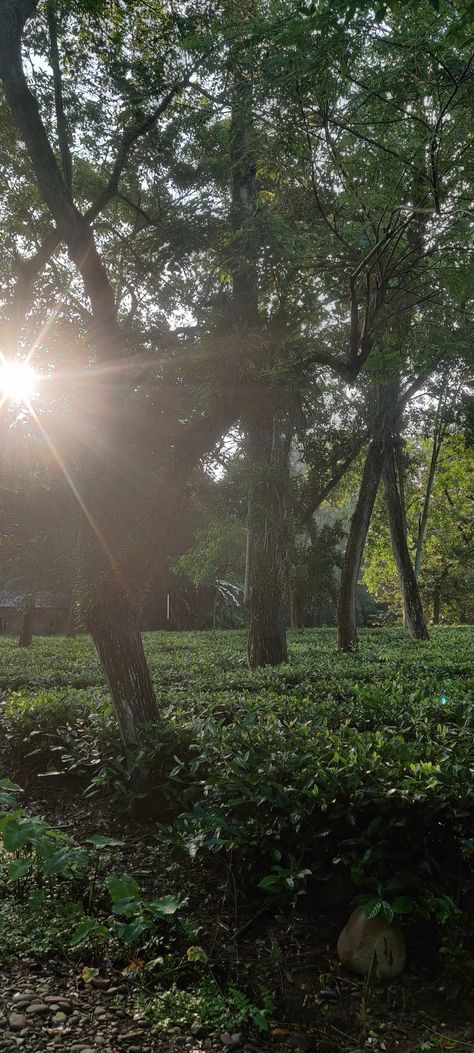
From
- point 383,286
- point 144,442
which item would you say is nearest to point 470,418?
point 383,286

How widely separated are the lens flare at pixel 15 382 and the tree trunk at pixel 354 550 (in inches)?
231

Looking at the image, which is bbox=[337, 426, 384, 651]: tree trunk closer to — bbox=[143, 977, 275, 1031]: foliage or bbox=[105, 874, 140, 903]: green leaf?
bbox=[143, 977, 275, 1031]: foliage

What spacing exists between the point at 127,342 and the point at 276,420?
208 centimetres

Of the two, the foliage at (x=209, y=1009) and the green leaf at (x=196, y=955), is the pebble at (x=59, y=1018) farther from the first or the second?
the green leaf at (x=196, y=955)

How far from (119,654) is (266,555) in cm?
417

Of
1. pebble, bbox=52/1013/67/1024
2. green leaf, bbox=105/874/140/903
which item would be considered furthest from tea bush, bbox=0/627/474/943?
pebble, bbox=52/1013/67/1024

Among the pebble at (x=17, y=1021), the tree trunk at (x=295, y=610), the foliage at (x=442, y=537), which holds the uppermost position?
the foliage at (x=442, y=537)

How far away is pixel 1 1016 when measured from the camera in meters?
2.35

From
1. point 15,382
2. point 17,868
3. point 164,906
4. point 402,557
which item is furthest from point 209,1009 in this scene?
point 402,557

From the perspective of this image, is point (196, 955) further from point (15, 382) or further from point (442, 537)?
point (442, 537)

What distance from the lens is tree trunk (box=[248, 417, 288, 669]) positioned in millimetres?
8664

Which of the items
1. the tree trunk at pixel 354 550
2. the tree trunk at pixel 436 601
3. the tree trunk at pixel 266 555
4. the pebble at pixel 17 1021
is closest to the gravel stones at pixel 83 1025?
the pebble at pixel 17 1021

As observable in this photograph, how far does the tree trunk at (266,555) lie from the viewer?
28.4 feet

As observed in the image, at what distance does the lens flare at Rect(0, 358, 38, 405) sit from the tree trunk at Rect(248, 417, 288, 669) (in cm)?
313
